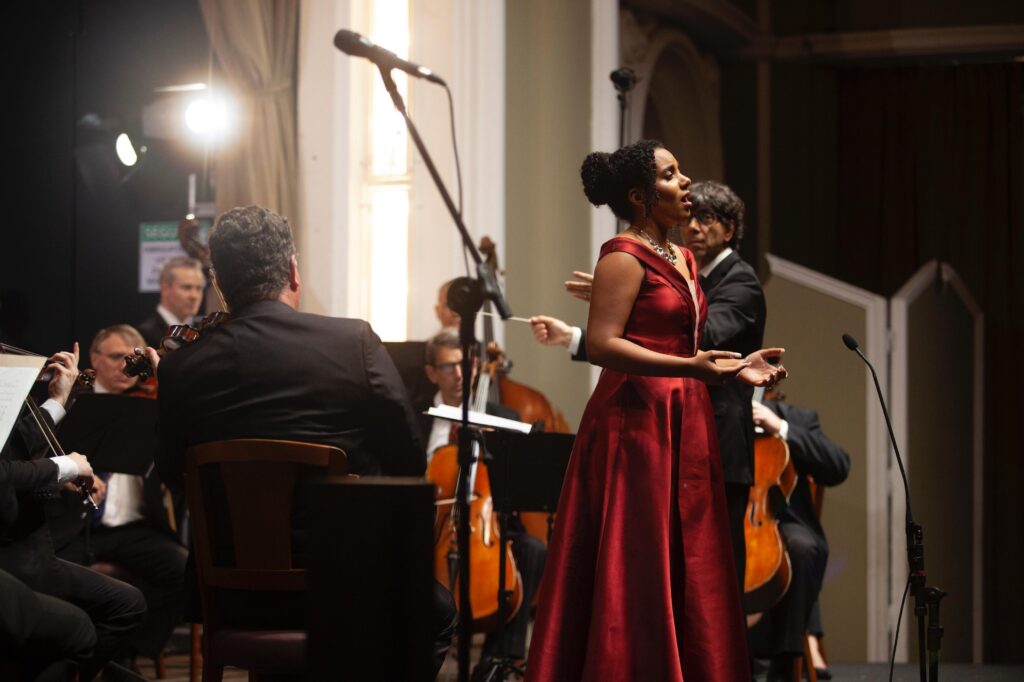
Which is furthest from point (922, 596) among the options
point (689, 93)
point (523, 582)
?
point (689, 93)

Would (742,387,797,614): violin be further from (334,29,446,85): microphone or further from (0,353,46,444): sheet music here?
(0,353,46,444): sheet music

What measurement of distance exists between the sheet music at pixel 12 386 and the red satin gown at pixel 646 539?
47.5 inches

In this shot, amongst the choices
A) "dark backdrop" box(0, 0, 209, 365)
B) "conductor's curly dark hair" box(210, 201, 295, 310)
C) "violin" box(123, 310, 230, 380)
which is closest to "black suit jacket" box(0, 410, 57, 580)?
"violin" box(123, 310, 230, 380)

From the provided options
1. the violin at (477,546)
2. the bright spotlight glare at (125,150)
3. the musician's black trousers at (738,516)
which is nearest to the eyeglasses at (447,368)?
the violin at (477,546)

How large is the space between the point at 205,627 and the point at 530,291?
3.31 meters

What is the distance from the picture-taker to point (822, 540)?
13.5ft

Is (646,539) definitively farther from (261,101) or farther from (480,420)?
(261,101)

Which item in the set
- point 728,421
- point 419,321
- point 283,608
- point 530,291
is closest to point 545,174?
point 530,291

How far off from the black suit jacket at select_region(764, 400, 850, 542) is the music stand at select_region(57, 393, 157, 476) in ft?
6.92

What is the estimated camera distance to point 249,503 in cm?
228

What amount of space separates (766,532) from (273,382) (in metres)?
1.80

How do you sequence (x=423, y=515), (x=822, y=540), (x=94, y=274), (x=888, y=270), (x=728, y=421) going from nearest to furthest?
(x=423, y=515), (x=728, y=421), (x=822, y=540), (x=94, y=274), (x=888, y=270)

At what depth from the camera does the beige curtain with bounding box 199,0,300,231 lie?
539 centimetres

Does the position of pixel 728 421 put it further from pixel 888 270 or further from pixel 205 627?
pixel 888 270
